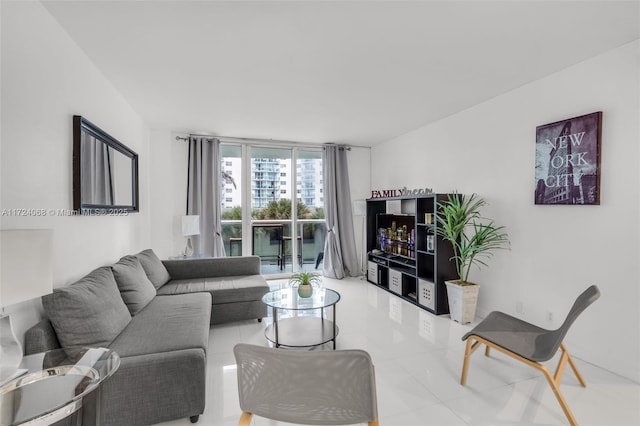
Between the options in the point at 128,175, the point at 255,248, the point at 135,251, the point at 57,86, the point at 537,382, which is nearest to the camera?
the point at 57,86

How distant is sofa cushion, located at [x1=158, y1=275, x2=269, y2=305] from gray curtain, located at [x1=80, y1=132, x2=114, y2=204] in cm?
115

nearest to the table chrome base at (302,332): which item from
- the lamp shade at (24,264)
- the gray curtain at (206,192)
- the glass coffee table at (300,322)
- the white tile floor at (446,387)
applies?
the glass coffee table at (300,322)

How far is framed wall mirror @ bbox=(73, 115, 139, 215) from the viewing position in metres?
2.21

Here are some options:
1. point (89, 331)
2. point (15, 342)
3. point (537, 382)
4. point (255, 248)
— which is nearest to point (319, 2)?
point (15, 342)

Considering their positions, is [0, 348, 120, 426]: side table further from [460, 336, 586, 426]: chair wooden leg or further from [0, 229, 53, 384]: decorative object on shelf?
[460, 336, 586, 426]: chair wooden leg

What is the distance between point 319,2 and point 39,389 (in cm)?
239

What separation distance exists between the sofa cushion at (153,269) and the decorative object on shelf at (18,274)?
6.73 ft

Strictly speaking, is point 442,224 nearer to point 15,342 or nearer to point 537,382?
point 537,382

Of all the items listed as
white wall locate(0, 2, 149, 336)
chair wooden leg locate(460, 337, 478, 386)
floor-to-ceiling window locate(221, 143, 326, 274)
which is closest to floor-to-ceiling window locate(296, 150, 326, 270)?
floor-to-ceiling window locate(221, 143, 326, 274)

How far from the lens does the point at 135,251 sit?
13.0 feet

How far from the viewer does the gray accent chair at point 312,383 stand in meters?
1.13

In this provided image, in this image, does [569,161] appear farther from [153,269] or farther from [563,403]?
[153,269]

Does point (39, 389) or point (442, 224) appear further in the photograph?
point (442, 224)

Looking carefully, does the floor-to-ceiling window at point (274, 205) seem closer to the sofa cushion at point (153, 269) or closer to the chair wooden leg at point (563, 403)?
the sofa cushion at point (153, 269)
